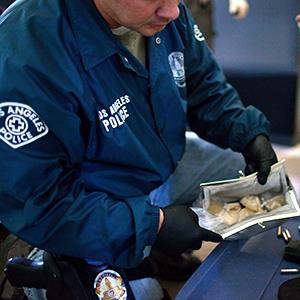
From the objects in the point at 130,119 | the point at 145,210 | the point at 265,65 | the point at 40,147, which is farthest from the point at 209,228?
the point at 265,65

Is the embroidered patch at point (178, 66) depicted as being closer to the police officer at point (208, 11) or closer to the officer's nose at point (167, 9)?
the officer's nose at point (167, 9)

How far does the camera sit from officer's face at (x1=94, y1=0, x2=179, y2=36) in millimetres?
977

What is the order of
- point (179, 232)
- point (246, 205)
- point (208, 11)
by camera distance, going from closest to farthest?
point (179, 232) < point (246, 205) < point (208, 11)

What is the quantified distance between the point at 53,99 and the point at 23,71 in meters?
0.07

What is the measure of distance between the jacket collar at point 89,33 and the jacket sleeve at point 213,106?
11.8 inches

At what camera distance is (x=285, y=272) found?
3.47 ft

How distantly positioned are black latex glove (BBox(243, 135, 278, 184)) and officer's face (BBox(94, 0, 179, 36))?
0.39 metres

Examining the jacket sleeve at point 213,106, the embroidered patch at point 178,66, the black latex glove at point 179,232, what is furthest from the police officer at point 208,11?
the black latex glove at point 179,232

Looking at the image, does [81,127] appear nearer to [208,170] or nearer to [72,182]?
[72,182]

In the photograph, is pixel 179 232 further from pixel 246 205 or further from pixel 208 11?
pixel 208 11

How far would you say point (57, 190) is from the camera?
3.27 ft

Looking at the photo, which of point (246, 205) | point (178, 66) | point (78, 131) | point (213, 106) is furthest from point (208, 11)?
point (78, 131)

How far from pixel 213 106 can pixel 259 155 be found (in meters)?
0.17

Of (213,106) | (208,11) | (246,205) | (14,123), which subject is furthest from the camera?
(208,11)
